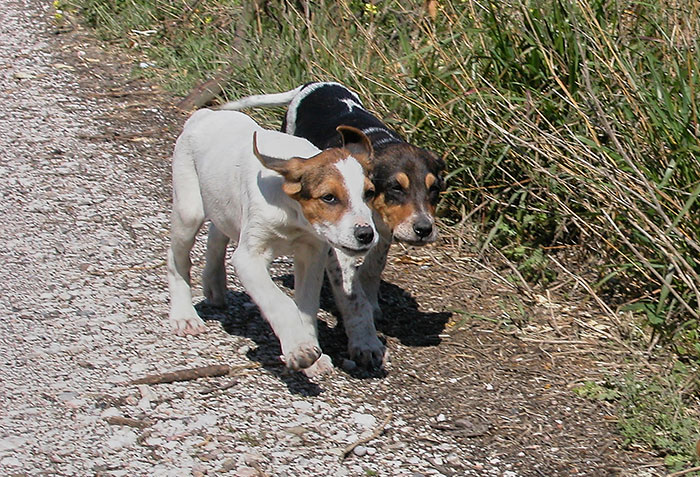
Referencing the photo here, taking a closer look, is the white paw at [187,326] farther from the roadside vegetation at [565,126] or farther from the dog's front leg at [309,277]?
the roadside vegetation at [565,126]

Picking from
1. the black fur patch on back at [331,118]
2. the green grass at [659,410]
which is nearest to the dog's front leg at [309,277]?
the black fur patch on back at [331,118]

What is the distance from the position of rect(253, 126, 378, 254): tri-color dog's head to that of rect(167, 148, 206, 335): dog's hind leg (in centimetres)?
83

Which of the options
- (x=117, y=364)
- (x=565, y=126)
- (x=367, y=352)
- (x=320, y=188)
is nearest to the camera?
(x=320, y=188)

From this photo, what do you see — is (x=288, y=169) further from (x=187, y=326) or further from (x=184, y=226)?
(x=187, y=326)

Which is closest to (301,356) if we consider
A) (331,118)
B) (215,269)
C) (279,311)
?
(279,311)

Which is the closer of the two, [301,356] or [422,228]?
[301,356]

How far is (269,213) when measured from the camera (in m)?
4.91

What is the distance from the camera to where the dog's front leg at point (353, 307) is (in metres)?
5.46

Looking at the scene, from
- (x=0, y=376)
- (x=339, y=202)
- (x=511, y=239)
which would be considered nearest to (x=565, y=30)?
(x=511, y=239)

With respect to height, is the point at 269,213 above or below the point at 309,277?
above

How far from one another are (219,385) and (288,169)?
3.51 ft

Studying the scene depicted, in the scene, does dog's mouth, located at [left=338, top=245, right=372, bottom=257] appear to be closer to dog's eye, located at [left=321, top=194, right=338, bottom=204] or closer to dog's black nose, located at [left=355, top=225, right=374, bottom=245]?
dog's black nose, located at [left=355, top=225, right=374, bottom=245]

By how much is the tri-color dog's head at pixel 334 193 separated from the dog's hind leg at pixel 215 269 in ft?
3.43

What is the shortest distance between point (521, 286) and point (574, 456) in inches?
66.7
